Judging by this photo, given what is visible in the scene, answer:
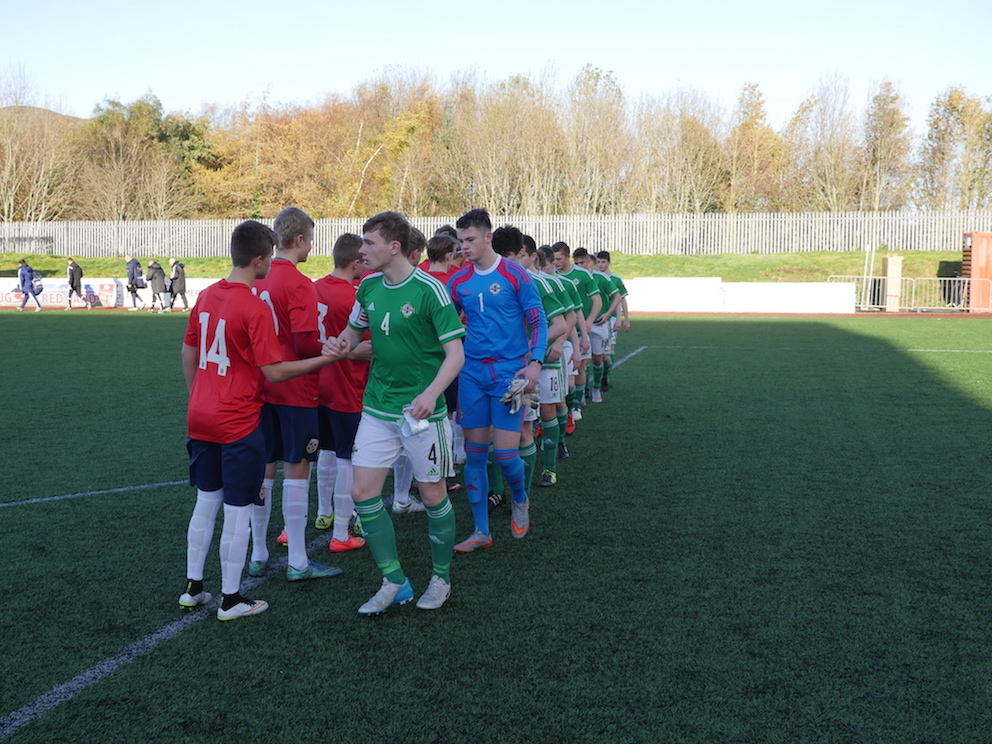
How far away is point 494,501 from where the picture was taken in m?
6.28

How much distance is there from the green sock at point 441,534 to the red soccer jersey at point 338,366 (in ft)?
3.40

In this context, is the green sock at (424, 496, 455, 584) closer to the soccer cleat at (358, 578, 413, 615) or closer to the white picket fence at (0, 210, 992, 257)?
the soccer cleat at (358, 578, 413, 615)

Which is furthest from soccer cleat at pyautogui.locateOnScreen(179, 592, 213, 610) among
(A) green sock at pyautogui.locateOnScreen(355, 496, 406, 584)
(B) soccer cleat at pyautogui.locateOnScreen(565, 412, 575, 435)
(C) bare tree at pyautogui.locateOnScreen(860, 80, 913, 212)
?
(C) bare tree at pyautogui.locateOnScreen(860, 80, 913, 212)

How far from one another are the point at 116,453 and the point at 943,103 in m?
48.1

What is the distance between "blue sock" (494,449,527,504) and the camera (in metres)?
5.29

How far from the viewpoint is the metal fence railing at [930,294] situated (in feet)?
97.9

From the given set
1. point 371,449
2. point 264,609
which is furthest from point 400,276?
point 264,609

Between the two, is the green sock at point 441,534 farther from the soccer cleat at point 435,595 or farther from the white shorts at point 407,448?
the white shorts at point 407,448

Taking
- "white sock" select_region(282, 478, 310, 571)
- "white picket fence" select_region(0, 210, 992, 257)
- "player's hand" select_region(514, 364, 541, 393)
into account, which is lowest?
"white sock" select_region(282, 478, 310, 571)

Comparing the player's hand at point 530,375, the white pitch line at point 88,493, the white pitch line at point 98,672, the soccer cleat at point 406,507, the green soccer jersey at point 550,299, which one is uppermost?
the green soccer jersey at point 550,299

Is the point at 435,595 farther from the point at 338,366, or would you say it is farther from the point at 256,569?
the point at 338,366

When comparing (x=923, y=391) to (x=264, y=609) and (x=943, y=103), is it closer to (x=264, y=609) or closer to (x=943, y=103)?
(x=264, y=609)

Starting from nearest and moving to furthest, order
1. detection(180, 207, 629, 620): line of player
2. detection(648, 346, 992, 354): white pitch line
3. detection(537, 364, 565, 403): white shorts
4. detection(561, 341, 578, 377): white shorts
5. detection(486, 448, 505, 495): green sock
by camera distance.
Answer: detection(180, 207, 629, 620): line of player, detection(486, 448, 505, 495): green sock, detection(537, 364, 565, 403): white shorts, detection(561, 341, 578, 377): white shorts, detection(648, 346, 992, 354): white pitch line

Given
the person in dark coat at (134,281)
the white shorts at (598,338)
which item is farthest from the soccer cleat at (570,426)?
the person in dark coat at (134,281)
